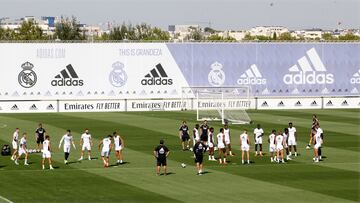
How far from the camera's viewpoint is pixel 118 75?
317ft

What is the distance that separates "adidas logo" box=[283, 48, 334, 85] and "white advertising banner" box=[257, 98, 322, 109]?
4037mm

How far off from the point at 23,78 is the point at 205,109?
65.6ft

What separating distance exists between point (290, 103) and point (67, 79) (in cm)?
2305

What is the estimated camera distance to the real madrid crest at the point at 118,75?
96.2m

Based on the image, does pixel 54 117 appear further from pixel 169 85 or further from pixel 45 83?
pixel 169 85

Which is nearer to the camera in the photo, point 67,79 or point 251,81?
point 67,79

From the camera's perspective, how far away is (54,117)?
82.1m

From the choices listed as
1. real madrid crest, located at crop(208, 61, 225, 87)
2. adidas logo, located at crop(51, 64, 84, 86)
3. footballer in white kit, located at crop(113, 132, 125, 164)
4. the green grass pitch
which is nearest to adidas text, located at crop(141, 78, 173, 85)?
real madrid crest, located at crop(208, 61, 225, 87)

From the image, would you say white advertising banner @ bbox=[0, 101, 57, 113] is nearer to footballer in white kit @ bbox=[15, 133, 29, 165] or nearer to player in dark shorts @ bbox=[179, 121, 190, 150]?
player in dark shorts @ bbox=[179, 121, 190, 150]

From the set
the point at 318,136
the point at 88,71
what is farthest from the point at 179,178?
the point at 88,71

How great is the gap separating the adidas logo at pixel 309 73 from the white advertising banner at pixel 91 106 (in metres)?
20.2

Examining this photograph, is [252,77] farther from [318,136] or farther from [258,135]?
[318,136]

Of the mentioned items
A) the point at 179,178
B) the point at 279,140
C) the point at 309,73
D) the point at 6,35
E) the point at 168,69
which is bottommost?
the point at 179,178

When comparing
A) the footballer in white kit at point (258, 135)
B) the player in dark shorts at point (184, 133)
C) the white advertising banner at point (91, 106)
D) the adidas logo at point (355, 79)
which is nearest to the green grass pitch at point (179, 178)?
the player in dark shorts at point (184, 133)
